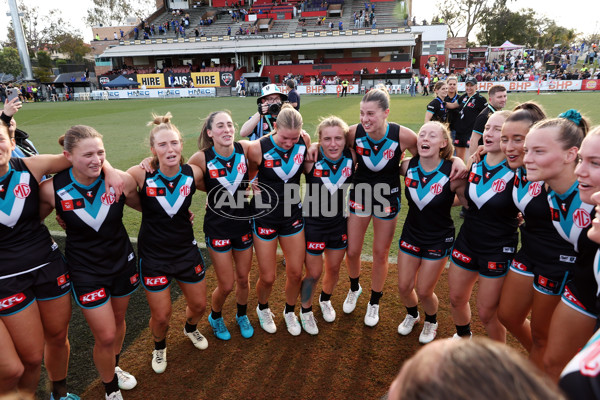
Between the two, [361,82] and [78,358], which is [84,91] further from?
[78,358]

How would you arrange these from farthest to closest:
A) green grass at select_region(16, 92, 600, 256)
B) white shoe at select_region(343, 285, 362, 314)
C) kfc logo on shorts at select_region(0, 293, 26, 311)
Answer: green grass at select_region(16, 92, 600, 256) < white shoe at select_region(343, 285, 362, 314) < kfc logo on shorts at select_region(0, 293, 26, 311)

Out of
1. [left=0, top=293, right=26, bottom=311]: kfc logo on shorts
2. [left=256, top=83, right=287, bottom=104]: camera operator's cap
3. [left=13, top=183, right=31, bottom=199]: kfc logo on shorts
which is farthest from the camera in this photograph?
[left=256, top=83, right=287, bottom=104]: camera operator's cap

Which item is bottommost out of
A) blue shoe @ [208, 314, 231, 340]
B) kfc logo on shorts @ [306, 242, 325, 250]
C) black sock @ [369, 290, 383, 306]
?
blue shoe @ [208, 314, 231, 340]

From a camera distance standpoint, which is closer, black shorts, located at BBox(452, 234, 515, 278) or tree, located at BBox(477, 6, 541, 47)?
black shorts, located at BBox(452, 234, 515, 278)

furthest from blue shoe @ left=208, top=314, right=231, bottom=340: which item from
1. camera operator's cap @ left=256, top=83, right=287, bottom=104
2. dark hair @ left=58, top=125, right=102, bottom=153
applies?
camera operator's cap @ left=256, top=83, right=287, bottom=104

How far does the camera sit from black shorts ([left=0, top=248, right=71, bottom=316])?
2436 mm

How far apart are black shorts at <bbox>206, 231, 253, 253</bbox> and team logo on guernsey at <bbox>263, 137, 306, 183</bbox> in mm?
659

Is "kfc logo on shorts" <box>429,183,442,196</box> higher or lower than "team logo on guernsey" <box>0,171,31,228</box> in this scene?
lower

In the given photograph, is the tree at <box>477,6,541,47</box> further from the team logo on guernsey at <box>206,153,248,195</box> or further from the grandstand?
the team logo on guernsey at <box>206,153,248,195</box>

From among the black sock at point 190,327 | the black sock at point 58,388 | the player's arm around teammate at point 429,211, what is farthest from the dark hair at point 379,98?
the black sock at point 58,388

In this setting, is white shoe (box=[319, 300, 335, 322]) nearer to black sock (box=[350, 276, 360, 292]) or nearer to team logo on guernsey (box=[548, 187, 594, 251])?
black sock (box=[350, 276, 360, 292])

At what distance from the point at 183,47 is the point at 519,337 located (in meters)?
46.8

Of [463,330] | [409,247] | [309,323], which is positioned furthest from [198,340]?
[463,330]

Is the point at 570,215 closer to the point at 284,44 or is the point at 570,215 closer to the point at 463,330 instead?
the point at 463,330
